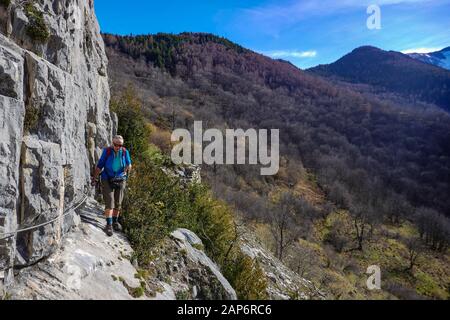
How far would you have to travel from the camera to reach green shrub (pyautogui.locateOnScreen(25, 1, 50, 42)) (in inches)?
229

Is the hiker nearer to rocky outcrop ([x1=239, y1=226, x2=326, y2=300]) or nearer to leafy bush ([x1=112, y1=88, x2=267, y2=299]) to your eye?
leafy bush ([x1=112, y1=88, x2=267, y2=299])

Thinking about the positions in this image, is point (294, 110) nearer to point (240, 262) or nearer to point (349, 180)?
point (349, 180)

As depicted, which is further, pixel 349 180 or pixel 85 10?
pixel 349 180

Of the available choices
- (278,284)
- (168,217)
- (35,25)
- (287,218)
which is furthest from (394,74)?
(35,25)

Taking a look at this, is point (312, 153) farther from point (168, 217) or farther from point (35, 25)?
point (35, 25)

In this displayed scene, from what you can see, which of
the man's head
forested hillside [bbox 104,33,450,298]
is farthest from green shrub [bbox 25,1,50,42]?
forested hillside [bbox 104,33,450,298]

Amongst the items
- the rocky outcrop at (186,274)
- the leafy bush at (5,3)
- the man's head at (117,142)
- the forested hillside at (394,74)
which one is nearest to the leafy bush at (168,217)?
the rocky outcrop at (186,274)

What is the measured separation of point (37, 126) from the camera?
555 centimetres

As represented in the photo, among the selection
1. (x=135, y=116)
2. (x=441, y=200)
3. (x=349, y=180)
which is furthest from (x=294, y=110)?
(x=135, y=116)

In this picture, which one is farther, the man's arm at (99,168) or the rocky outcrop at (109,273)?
the man's arm at (99,168)

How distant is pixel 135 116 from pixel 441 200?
62.0m

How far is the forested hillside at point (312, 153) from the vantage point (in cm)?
3712

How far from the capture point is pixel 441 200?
2306 inches

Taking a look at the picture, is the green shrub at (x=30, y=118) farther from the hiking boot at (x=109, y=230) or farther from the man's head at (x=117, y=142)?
the hiking boot at (x=109, y=230)
